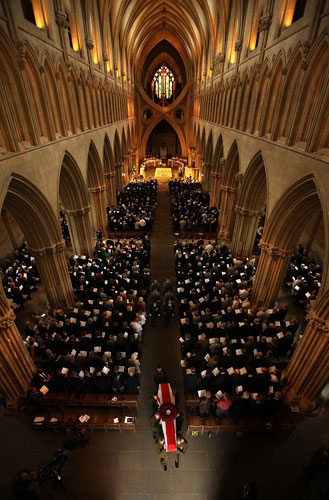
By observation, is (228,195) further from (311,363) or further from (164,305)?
(311,363)

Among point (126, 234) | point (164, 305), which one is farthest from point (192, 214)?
point (164, 305)

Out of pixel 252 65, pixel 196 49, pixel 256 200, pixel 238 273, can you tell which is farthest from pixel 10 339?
pixel 196 49

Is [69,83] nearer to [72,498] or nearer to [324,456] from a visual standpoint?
[72,498]

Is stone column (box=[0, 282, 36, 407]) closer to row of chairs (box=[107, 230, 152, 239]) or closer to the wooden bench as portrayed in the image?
the wooden bench

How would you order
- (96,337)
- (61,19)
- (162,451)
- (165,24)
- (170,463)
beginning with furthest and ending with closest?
(165,24), (61,19), (96,337), (170,463), (162,451)

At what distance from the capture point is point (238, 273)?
1254 centimetres

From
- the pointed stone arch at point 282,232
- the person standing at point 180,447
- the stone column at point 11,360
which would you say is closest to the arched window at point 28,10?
the stone column at point 11,360

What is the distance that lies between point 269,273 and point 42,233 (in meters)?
9.04

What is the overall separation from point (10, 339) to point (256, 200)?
1224cm

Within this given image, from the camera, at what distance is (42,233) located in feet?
33.6

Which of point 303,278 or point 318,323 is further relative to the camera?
point 303,278

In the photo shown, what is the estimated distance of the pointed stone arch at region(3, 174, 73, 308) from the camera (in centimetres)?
910

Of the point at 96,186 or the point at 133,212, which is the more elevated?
the point at 133,212

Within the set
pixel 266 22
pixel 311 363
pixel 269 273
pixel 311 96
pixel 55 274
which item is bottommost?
pixel 311 363
